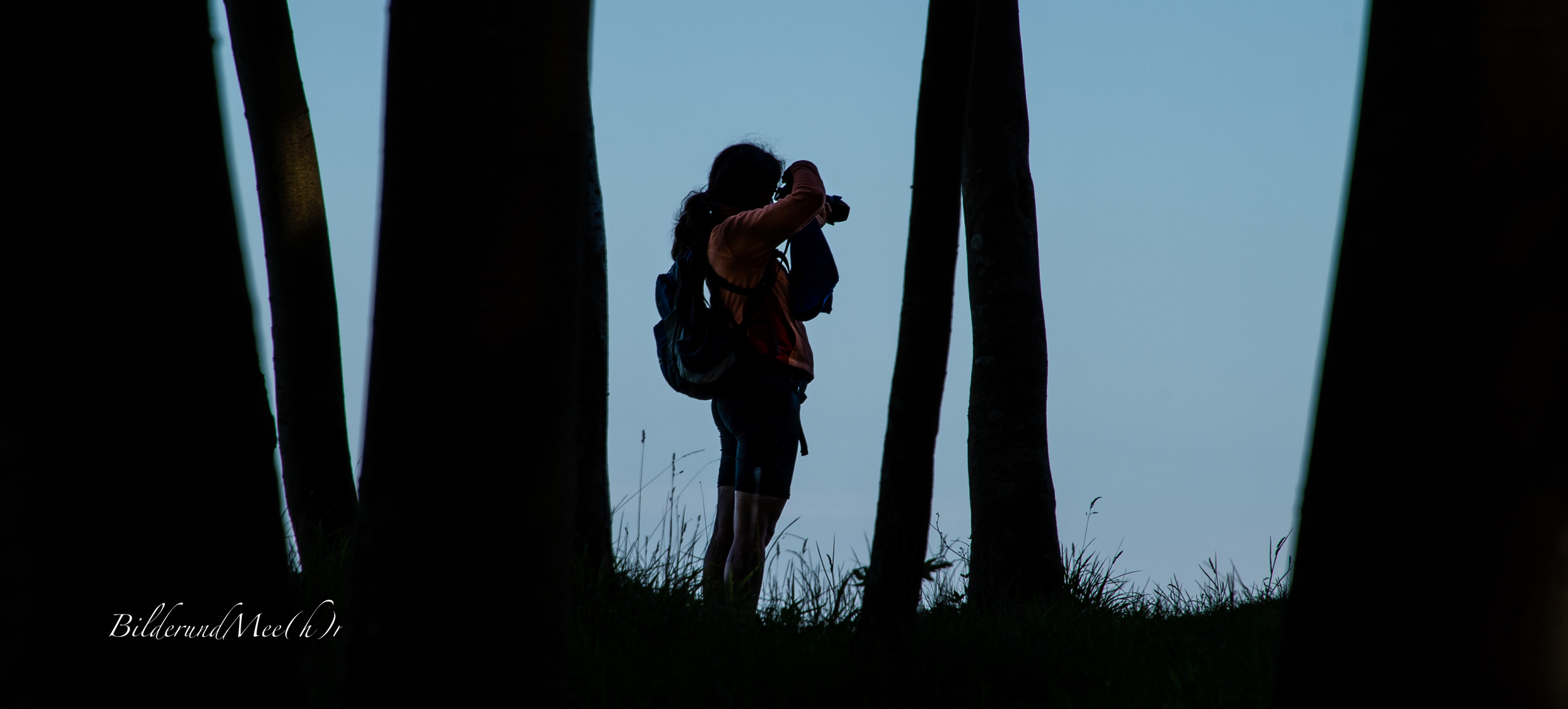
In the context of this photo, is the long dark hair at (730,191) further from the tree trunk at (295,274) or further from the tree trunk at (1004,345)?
the tree trunk at (295,274)

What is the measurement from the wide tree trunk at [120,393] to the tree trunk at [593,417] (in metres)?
1.31

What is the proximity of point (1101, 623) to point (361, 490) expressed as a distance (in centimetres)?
266

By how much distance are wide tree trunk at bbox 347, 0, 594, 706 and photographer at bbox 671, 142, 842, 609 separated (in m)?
1.93

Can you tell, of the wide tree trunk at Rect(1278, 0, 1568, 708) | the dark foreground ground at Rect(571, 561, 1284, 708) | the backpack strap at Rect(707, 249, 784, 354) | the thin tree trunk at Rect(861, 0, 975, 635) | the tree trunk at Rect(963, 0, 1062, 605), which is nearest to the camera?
the wide tree trunk at Rect(1278, 0, 1568, 708)

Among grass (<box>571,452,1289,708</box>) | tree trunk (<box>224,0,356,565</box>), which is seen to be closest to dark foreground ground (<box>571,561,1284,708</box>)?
grass (<box>571,452,1289,708</box>)

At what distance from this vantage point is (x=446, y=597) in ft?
5.90

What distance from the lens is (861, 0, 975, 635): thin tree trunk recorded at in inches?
107

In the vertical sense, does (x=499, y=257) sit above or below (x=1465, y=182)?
below

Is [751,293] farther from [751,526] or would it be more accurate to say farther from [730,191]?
[751,526]

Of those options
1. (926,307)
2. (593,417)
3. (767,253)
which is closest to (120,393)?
(593,417)

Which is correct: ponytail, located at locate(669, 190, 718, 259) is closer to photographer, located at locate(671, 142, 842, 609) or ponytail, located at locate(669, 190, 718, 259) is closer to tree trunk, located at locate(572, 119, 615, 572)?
photographer, located at locate(671, 142, 842, 609)

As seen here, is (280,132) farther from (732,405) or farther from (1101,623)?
(1101,623)

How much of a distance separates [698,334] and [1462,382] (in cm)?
270

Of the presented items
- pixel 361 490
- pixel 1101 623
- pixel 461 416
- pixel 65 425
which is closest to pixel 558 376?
pixel 461 416
